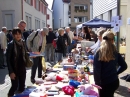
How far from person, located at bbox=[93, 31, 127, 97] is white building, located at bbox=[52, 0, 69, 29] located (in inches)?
1849

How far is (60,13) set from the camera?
53.5 metres

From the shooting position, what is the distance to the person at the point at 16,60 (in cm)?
429

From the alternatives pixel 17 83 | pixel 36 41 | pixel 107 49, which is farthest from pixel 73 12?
pixel 107 49

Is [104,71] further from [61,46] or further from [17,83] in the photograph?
[61,46]

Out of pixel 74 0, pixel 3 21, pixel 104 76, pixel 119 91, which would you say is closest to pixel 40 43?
pixel 119 91

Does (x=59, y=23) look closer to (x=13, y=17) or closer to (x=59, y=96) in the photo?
(x=13, y=17)

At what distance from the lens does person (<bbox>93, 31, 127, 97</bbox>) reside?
3424 millimetres

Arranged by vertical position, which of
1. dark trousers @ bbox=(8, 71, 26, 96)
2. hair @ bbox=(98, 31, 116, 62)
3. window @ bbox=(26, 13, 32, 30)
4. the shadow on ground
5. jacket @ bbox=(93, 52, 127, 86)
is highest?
window @ bbox=(26, 13, 32, 30)

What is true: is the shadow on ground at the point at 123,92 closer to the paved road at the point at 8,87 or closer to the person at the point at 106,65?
the paved road at the point at 8,87

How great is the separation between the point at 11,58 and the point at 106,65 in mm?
1929

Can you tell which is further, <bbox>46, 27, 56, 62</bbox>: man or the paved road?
<bbox>46, 27, 56, 62</bbox>: man

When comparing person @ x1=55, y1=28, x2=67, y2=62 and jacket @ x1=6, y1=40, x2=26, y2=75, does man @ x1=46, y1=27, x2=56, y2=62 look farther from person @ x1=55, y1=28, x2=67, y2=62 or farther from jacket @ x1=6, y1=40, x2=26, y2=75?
jacket @ x1=6, y1=40, x2=26, y2=75

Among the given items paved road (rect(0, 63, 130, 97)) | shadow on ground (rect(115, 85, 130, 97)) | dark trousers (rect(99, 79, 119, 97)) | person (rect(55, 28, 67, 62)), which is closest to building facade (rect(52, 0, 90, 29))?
person (rect(55, 28, 67, 62))

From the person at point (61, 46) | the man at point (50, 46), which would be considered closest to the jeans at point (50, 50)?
the man at point (50, 46)
